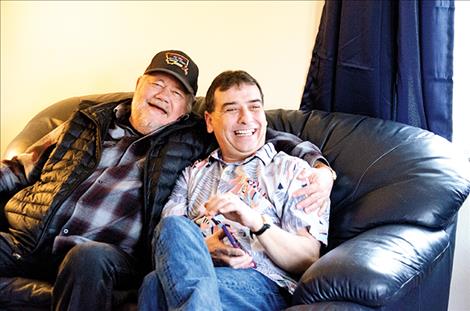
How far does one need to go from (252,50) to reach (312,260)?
1265 mm

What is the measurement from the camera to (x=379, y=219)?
170 cm

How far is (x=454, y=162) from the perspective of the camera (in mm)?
1824

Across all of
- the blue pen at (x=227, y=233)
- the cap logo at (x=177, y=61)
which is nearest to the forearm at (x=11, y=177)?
the cap logo at (x=177, y=61)

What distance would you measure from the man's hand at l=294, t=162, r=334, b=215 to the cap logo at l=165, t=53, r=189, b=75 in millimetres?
744

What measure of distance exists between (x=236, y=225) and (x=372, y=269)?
520 mm

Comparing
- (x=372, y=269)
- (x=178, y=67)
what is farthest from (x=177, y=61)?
(x=372, y=269)

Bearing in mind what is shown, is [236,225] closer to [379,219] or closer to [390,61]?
[379,219]

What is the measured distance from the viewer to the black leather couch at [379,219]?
1.36m

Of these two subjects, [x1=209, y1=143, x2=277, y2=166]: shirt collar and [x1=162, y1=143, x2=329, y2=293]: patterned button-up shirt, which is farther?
[x1=209, y1=143, x2=277, y2=166]: shirt collar

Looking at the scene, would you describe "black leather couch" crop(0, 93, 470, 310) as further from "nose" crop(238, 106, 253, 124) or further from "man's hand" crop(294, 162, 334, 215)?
"nose" crop(238, 106, 253, 124)

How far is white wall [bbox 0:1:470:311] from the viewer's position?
2.47m

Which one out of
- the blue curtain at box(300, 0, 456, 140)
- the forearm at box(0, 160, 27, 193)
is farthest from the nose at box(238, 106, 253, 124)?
the forearm at box(0, 160, 27, 193)

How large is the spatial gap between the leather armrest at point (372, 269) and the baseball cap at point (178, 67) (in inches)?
38.6

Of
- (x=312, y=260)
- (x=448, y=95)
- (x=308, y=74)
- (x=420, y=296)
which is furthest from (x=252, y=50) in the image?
(x=420, y=296)
